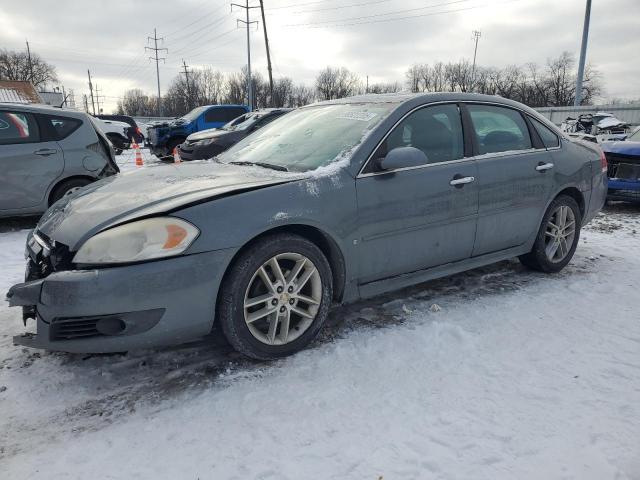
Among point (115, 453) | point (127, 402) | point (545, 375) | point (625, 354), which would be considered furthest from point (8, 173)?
point (625, 354)

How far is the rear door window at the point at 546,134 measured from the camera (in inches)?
166

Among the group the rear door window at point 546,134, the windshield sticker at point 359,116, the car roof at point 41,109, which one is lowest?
the rear door window at point 546,134

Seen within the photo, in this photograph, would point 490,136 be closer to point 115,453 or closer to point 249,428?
point 249,428

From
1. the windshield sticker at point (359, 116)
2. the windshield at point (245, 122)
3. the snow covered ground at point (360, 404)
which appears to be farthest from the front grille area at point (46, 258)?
the windshield at point (245, 122)

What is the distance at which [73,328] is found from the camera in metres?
2.35

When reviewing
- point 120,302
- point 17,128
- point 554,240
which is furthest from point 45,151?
point 554,240

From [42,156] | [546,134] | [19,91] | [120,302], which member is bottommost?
[120,302]

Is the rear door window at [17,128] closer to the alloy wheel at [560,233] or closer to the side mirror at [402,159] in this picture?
the side mirror at [402,159]

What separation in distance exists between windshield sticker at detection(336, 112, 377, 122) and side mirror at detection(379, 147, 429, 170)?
41cm

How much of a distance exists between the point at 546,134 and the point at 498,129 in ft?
2.15

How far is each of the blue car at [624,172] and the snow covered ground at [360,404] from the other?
4640mm

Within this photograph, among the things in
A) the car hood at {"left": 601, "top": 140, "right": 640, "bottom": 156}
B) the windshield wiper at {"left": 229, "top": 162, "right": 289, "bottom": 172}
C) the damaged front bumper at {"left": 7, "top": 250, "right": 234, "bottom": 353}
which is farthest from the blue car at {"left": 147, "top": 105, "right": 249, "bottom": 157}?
the damaged front bumper at {"left": 7, "top": 250, "right": 234, "bottom": 353}

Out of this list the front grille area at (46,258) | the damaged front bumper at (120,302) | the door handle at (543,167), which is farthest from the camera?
the door handle at (543,167)

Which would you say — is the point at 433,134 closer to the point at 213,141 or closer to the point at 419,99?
the point at 419,99
